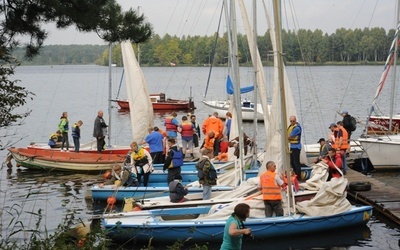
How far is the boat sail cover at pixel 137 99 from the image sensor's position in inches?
1114

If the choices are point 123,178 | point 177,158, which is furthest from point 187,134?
point 123,178

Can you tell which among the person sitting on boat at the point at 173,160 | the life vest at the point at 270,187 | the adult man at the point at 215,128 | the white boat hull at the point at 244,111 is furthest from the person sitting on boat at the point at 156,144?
the white boat hull at the point at 244,111

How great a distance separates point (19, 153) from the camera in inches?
1107

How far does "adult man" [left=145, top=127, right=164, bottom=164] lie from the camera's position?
23.9m

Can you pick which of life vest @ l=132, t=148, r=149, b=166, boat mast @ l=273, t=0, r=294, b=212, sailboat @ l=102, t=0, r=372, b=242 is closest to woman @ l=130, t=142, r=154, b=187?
life vest @ l=132, t=148, r=149, b=166

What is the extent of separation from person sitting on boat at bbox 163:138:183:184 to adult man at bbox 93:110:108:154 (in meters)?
7.67

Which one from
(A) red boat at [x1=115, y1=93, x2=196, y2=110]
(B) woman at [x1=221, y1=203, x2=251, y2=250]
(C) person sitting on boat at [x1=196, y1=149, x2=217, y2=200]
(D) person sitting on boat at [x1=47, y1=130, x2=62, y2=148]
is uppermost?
(B) woman at [x1=221, y1=203, x2=251, y2=250]

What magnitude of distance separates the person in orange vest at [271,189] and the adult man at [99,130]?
12.1 meters

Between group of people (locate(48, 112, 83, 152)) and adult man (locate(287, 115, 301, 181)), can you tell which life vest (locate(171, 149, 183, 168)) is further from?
group of people (locate(48, 112, 83, 152))

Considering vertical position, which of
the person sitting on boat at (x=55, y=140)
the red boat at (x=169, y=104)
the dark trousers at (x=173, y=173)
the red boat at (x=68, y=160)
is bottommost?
the red boat at (x=169, y=104)

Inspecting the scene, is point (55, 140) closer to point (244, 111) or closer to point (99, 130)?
point (99, 130)

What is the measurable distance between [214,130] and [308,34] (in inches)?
6008

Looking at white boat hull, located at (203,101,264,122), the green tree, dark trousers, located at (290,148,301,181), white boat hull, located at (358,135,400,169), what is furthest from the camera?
white boat hull, located at (203,101,264,122)

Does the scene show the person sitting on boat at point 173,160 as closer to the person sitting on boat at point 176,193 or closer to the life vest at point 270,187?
the person sitting on boat at point 176,193
